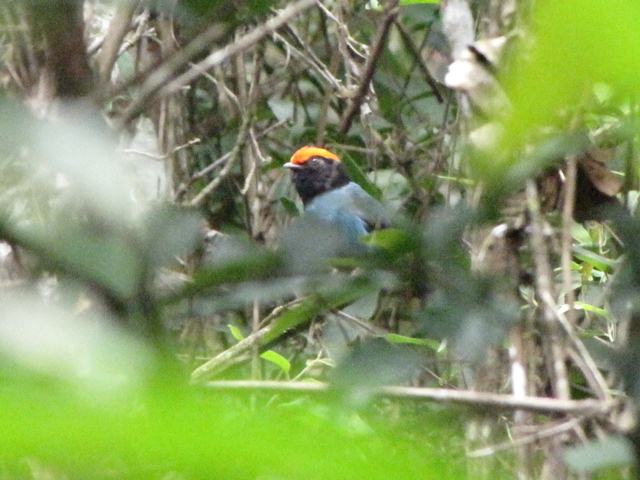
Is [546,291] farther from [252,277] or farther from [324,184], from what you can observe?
[324,184]

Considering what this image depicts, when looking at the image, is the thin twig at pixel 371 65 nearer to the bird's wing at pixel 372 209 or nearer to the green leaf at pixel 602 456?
the bird's wing at pixel 372 209

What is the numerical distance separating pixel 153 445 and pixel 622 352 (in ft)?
2.32

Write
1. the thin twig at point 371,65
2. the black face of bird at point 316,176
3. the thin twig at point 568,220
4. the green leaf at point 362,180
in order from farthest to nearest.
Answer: the black face of bird at point 316,176, the green leaf at point 362,180, the thin twig at point 371,65, the thin twig at point 568,220

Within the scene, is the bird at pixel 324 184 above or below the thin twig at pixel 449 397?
above

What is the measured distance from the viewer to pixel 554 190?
213 centimetres

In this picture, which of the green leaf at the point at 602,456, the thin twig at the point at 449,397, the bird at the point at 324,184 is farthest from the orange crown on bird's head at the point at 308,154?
the green leaf at the point at 602,456

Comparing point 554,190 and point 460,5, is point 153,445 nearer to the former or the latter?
point 554,190

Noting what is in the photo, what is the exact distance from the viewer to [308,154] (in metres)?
4.41

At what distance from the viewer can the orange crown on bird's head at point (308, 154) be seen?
14.3 feet

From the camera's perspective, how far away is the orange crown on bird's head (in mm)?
4348

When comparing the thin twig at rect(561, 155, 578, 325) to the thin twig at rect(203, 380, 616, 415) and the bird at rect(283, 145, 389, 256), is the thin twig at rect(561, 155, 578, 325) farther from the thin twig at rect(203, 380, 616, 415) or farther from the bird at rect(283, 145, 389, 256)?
the bird at rect(283, 145, 389, 256)

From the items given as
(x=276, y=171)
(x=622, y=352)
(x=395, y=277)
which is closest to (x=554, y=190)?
(x=622, y=352)

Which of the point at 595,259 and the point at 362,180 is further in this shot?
the point at 362,180

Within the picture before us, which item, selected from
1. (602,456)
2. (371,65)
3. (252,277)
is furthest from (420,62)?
(252,277)
